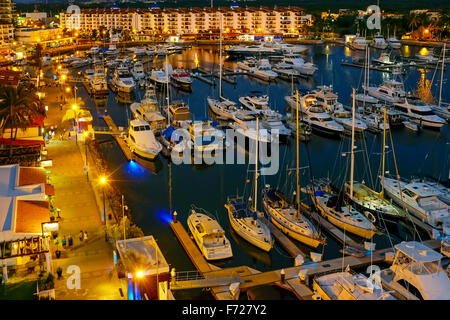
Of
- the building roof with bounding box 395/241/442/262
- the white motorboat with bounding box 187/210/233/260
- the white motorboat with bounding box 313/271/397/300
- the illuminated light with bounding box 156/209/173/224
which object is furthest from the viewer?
Result: the illuminated light with bounding box 156/209/173/224

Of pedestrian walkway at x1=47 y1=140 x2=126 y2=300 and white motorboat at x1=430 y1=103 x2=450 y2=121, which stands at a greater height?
white motorboat at x1=430 y1=103 x2=450 y2=121

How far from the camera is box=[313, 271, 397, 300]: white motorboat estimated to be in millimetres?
15758

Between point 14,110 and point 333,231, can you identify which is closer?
point 333,231

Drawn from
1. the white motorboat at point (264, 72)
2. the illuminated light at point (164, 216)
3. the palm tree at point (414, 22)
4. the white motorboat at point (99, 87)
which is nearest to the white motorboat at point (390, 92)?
the white motorboat at point (264, 72)

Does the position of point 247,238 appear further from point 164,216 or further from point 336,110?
point 336,110

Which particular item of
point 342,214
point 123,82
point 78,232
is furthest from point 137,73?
point 342,214

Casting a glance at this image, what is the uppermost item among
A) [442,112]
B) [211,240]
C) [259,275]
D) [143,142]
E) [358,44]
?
[358,44]

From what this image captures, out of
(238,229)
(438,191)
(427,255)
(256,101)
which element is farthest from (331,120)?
(427,255)

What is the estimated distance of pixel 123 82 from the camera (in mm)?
54438

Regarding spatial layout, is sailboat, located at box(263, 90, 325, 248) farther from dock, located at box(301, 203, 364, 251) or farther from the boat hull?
the boat hull

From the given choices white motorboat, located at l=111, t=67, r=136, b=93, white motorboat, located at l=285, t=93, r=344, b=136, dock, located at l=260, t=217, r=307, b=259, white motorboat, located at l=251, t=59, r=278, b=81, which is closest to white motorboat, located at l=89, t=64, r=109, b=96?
white motorboat, located at l=111, t=67, r=136, b=93

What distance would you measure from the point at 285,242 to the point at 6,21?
9348 cm

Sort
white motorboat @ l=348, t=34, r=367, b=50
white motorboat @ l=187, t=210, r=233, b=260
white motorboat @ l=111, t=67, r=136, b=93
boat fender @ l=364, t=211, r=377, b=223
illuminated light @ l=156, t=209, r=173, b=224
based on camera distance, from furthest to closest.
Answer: white motorboat @ l=348, t=34, r=367, b=50 < white motorboat @ l=111, t=67, r=136, b=93 < illuminated light @ l=156, t=209, r=173, b=224 < boat fender @ l=364, t=211, r=377, b=223 < white motorboat @ l=187, t=210, r=233, b=260

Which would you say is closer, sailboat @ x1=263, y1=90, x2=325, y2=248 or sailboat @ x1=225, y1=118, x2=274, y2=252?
sailboat @ x1=225, y1=118, x2=274, y2=252
